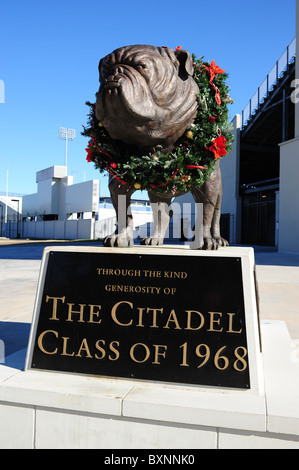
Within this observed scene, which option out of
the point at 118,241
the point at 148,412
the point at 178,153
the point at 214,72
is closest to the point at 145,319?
the point at 148,412

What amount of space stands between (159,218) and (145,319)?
1822 millimetres

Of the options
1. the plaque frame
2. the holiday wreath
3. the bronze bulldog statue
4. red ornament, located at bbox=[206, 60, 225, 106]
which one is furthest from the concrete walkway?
red ornament, located at bbox=[206, 60, 225, 106]

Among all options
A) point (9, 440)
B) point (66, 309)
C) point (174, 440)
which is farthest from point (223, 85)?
point (9, 440)

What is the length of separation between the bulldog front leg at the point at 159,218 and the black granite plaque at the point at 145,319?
1.40 metres

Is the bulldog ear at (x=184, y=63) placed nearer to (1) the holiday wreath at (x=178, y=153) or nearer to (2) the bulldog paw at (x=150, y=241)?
(1) the holiday wreath at (x=178, y=153)

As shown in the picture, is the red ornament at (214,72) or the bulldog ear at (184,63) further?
the red ornament at (214,72)

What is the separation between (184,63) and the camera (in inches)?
107

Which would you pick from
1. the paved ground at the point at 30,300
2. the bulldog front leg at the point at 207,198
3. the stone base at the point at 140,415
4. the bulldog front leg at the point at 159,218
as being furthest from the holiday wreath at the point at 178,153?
the paved ground at the point at 30,300

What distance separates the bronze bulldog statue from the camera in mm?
2363

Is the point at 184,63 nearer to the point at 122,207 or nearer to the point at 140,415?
the point at 122,207

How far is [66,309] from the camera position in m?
2.36

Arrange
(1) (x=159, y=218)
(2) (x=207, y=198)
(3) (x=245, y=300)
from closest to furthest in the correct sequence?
1. (3) (x=245, y=300)
2. (2) (x=207, y=198)
3. (1) (x=159, y=218)

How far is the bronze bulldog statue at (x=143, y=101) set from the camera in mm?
2363

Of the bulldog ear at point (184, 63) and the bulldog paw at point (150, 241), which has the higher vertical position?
the bulldog ear at point (184, 63)
